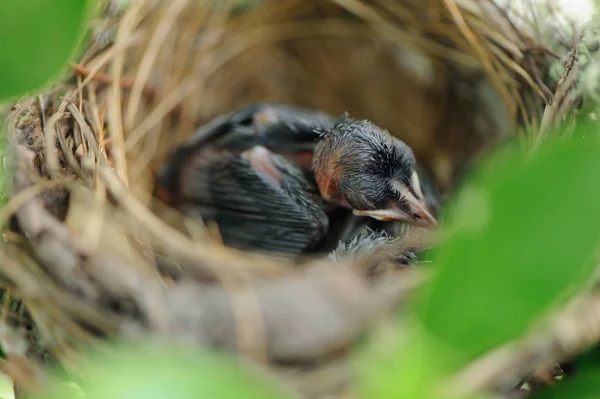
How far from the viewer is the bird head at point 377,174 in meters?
1.05

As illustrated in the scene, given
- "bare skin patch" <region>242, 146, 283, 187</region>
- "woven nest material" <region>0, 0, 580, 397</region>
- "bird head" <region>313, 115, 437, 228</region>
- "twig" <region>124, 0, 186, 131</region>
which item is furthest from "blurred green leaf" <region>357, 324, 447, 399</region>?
"twig" <region>124, 0, 186, 131</region>

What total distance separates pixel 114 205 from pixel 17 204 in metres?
0.16

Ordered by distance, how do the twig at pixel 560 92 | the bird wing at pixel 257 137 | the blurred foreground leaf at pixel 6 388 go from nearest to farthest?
1. the blurred foreground leaf at pixel 6 388
2. the twig at pixel 560 92
3. the bird wing at pixel 257 137

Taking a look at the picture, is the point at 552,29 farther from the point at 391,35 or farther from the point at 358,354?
the point at 358,354

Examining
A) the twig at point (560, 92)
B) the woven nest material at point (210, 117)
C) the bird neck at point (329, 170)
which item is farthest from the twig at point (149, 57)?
the twig at point (560, 92)

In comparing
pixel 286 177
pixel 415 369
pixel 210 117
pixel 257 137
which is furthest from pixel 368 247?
pixel 415 369

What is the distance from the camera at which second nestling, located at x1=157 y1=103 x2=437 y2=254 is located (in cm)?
106

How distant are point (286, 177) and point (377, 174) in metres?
0.23

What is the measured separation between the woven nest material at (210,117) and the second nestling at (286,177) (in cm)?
8

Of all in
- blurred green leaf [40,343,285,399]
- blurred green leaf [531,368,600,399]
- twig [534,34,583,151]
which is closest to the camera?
blurred green leaf [40,343,285,399]

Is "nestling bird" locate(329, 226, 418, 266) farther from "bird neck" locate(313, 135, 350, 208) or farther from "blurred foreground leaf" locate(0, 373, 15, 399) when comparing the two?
"blurred foreground leaf" locate(0, 373, 15, 399)

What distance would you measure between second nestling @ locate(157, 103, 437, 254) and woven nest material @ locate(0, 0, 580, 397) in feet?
0.26

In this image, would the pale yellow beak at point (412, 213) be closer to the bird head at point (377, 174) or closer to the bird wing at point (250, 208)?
the bird head at point (377, 174)

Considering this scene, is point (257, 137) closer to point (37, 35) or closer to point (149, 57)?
point (149, 57)
